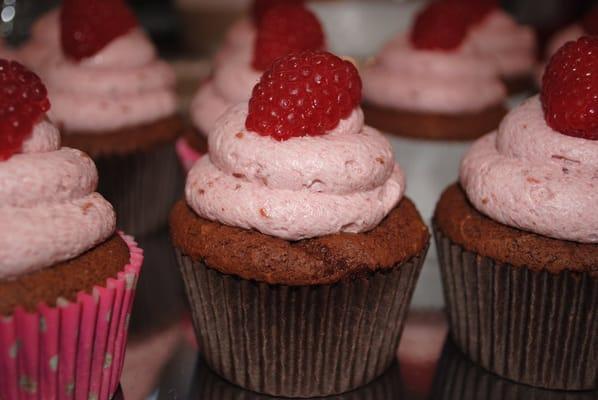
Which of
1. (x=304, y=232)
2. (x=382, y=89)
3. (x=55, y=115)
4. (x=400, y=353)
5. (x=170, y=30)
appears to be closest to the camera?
(x=304, y=232)

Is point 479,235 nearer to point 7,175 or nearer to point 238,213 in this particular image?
point 238,213

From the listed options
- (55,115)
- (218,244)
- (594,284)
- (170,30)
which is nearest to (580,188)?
(594,284)

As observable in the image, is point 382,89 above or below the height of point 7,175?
below

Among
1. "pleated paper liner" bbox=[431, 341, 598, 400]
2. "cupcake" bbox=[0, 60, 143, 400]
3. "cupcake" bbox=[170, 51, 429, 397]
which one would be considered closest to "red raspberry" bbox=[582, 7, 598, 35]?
"cupcake" bbox=[170, 51, 429, 397]

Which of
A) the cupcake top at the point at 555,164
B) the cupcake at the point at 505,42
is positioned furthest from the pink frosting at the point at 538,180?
the cupcake at the point at 505,42

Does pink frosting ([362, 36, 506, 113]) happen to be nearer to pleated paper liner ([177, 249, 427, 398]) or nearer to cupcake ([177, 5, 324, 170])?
cupcake ([177, 5, 324, 170])

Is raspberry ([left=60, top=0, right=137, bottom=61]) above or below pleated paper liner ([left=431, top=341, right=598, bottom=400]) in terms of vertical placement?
above
